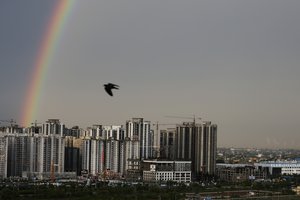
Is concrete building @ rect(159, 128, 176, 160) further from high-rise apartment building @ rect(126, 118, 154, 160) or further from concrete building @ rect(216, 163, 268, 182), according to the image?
concrete building @ rect(216, 163, 268, 182)

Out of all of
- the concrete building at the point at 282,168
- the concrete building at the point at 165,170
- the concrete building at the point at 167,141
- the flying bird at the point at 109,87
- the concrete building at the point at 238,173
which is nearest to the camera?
the flying bird at the point at 109,87

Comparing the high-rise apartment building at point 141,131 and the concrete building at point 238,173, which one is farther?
the high-rise apartment building at point 141,131

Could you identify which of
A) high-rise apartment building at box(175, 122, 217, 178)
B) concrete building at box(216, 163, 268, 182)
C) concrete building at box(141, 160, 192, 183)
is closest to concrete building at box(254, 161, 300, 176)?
concrete building at box(216, 163, 268, 182)

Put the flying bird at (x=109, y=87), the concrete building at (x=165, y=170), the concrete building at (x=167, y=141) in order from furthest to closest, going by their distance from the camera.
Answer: the concrete building at (x=167, y=141) → the concrete building at (x=165, y=170) → the flying bird at (x=109, y=87)

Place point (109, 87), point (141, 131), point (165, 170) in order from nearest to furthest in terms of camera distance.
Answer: point (109, 87) → point (165, 170) → point (141, 131)

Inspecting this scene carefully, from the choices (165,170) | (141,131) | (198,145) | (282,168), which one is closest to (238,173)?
(198,145)

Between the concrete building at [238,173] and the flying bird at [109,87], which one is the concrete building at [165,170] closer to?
the concrete building at [238,173]

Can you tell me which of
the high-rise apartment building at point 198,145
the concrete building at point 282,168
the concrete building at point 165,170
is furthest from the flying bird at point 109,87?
the concrete building at point 282,168

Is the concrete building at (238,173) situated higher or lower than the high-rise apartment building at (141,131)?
lower

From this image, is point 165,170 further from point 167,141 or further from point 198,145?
point 167,141
